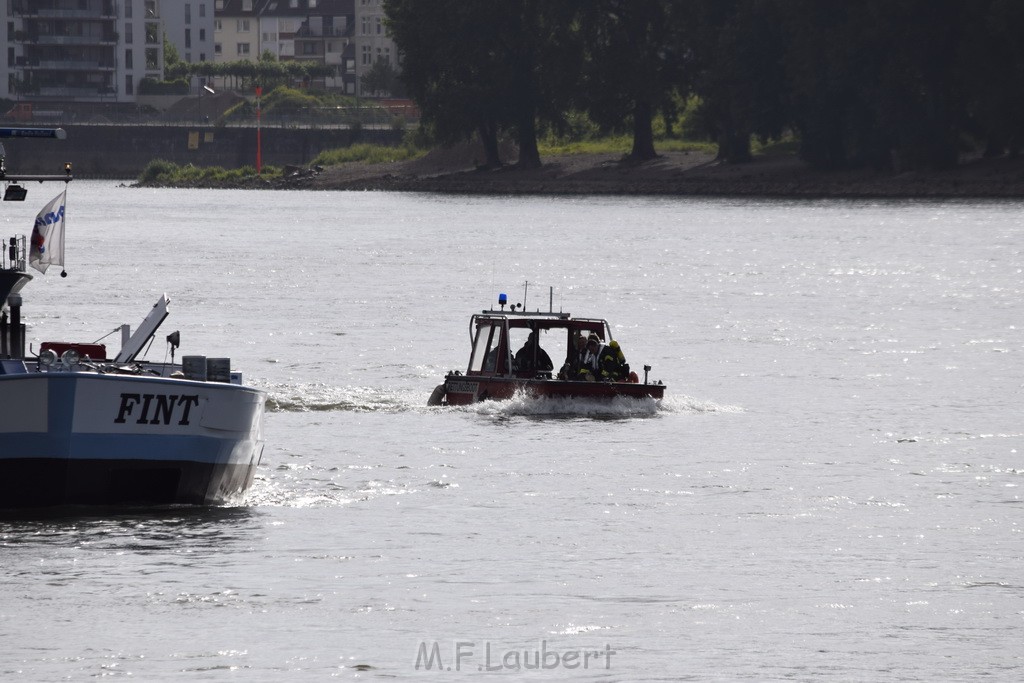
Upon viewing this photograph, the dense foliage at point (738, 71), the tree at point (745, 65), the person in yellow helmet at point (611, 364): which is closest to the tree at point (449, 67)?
the dense foliage at point (738, 71)

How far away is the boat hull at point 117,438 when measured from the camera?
2400 cm

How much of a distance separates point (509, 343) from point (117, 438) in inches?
623

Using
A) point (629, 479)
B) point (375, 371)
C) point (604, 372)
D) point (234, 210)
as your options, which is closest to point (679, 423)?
point (604, 372)

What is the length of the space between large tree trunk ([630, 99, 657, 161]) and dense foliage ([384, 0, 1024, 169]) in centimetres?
17

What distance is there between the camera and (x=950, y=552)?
2495 cm

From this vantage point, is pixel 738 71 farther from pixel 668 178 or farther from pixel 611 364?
→ pixel 611 364

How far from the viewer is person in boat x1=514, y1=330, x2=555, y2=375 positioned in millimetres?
39438

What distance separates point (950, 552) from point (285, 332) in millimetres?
35012

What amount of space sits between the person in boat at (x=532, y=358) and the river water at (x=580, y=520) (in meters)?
1.35

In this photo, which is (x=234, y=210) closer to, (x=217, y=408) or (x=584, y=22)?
(x=584, y=22)

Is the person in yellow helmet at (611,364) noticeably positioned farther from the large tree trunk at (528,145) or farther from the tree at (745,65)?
the large tree trunk at (528,145)

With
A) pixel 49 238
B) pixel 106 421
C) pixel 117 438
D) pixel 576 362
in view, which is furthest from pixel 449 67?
pixel 106 421

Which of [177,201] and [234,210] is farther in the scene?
[177,201]

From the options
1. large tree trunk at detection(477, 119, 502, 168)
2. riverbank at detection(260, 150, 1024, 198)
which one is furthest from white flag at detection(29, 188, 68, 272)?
large tree trunk at detection(477, 119, 502, 168)
